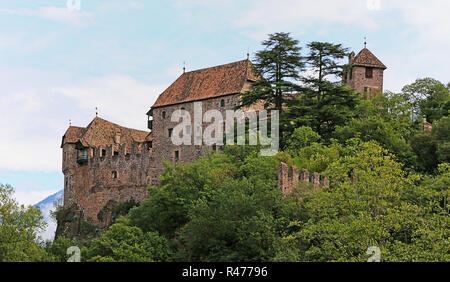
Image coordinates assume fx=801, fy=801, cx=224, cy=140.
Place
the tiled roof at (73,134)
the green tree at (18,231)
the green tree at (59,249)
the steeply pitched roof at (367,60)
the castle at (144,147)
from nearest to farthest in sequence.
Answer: the green tree at (18,231) → the green tree at (59,249) → the castle at (144,147) → the steeply pitched roof at (367,60) → the tiled roof at (73,134)

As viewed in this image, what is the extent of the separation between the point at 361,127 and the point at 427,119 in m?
19.0

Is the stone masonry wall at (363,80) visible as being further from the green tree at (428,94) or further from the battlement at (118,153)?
the battlement at (118,153)

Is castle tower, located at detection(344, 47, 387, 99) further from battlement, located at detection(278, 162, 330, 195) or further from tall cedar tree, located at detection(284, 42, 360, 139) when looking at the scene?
battlement, located at detection(278, 162, 330, 195)

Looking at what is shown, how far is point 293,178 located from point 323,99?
1457cm

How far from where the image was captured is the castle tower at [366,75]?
235ft

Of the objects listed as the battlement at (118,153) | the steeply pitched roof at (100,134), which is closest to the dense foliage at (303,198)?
the battlement at (118,153)

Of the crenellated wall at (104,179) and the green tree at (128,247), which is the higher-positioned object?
the crenellated wall at (104,179)

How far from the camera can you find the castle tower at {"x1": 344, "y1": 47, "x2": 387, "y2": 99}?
71.5 meters

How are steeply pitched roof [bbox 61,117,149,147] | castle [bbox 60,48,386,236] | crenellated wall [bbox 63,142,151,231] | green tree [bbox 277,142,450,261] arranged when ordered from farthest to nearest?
steeply pitched roof [bbox 61,117,149,147] → crenellated wall [bbox 63,142,151,231] → castle [bbox 60,48,386,236] → green tree [bbox 277,142,450,261]

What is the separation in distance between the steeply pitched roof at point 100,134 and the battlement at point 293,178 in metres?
31.6

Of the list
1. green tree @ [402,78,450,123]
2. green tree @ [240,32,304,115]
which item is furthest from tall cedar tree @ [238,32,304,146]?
green tree @ [402,78,450,123]

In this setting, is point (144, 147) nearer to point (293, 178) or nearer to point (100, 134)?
point (100, 134)
